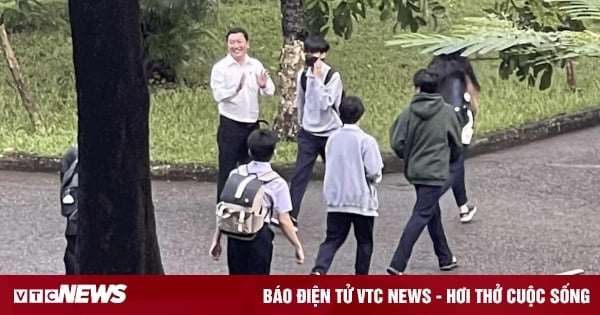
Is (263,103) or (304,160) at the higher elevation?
(304,160)

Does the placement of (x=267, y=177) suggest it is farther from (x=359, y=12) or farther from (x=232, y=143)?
(x=232, y=143)

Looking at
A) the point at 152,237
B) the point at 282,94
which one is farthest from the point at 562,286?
the point at 282,94

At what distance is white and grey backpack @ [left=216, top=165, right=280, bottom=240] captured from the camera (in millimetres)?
5449

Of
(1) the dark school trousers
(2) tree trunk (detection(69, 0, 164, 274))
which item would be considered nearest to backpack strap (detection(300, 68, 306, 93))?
(1) the dark school trousers

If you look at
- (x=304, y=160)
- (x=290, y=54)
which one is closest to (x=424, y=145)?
(x=304, y=160)

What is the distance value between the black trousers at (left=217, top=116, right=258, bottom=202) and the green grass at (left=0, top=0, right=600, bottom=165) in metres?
2.29

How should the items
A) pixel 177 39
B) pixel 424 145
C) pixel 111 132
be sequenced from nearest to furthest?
pixel 111 132 < pixel 424 145 < pixel 177 39

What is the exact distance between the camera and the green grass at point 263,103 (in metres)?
10.6

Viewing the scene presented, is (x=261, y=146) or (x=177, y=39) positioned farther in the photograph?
(x=177, y=39)

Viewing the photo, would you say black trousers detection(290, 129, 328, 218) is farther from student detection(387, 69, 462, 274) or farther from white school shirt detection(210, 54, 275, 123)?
student detection(387, 69, 462, 274)

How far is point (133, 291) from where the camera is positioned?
155 inches

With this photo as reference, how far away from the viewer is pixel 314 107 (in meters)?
7.61

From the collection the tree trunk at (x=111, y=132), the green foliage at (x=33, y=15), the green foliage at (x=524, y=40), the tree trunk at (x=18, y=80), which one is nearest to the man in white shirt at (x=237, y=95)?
the green foliage at (x=33, y=15)

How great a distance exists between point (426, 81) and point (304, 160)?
143 centimetres
